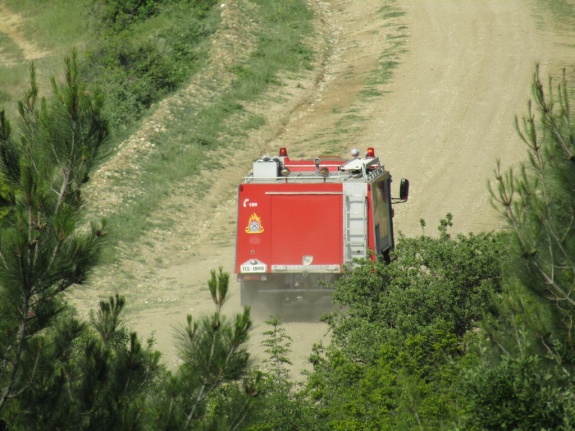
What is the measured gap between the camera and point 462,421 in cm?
968

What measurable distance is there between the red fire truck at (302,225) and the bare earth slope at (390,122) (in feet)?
3.96

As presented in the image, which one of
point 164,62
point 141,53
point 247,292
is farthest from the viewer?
point 141,53

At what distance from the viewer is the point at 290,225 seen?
19.4 m

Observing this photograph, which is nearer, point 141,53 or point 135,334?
point 135,334

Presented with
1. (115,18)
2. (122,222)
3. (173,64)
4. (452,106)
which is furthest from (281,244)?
(115,18)

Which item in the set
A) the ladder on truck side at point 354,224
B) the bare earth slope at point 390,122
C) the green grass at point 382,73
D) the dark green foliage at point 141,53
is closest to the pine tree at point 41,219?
the bare earth slope at point 390,122

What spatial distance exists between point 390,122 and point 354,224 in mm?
16633

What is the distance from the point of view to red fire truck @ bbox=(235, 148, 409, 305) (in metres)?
19.3

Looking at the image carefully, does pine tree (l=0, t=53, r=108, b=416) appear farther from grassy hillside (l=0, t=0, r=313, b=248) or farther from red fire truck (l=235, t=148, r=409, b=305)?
grassy hillside (l=0, t=0, r=313, b=248)

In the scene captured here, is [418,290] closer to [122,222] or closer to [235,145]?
[122,222]

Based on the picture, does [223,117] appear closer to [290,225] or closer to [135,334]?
[290,225]

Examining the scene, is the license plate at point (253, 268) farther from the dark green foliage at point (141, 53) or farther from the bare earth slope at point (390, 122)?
the dark green foliage at point (141, 53)

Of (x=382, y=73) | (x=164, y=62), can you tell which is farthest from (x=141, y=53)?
(x=382, y=73)

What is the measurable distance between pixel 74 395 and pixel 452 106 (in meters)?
28.4
